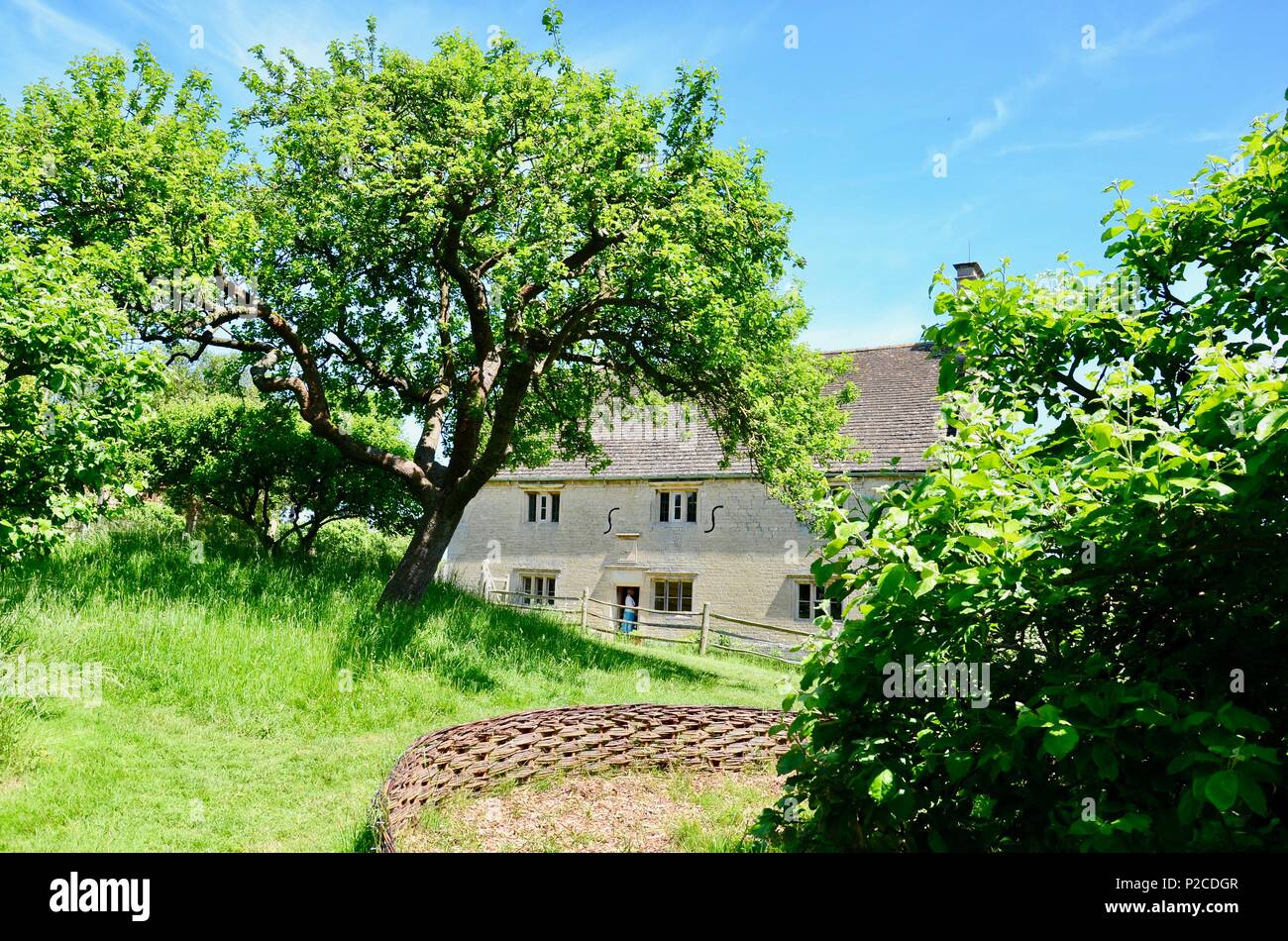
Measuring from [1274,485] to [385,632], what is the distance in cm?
1125

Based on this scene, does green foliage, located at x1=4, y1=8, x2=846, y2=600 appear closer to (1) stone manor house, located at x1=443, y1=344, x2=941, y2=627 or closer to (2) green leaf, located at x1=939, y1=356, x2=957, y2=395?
(2) green leaf, located at x1=939, y1=356, x2=957, y2=395

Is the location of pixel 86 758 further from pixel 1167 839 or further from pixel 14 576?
pixel 1167 839

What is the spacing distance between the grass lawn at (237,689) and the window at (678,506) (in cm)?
1293

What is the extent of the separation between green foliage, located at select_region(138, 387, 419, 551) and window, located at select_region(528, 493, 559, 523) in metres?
10.00

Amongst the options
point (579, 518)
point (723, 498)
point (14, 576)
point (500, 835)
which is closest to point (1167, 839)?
point (500, 835)

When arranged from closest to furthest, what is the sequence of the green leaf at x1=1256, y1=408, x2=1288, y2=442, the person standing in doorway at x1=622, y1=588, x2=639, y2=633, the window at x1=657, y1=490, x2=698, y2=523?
1. the green leaf at x1=1256, y1=408, x2=1288, y2=442
2. the person standing in doorway at x1=622, y1=588, x2=639, y2=633
3. the window at x1=657, y1=490, x2=698, y2=523

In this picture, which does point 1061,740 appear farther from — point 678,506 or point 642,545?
point 642,545

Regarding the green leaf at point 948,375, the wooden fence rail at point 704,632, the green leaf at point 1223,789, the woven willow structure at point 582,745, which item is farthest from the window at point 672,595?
the green leaf at point 1223,789

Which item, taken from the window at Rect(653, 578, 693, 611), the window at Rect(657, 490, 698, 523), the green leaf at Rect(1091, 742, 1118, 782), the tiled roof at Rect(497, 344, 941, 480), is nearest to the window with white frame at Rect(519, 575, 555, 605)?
the tiled roof at Rect(497, 344, 941, 480)

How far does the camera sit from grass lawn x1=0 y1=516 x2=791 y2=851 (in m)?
6.68

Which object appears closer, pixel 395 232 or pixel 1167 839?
pixel 1167 839
